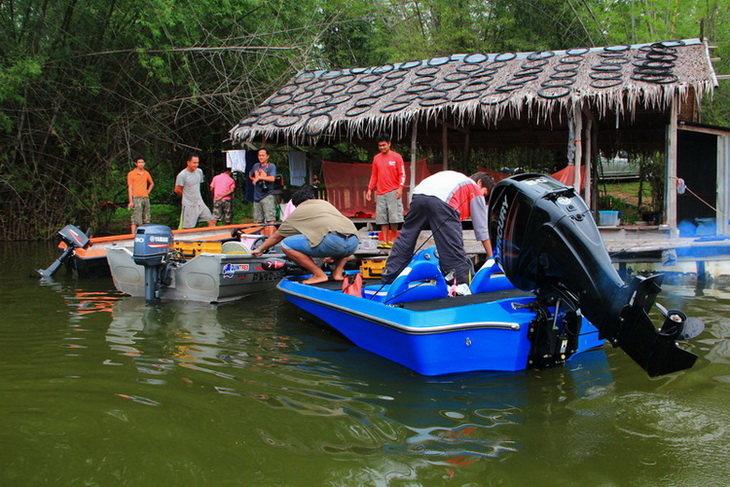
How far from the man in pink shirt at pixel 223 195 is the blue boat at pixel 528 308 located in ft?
24.9

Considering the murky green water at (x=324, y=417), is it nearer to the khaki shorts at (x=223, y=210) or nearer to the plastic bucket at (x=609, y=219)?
the plastic bucket at (x=609, y=219)

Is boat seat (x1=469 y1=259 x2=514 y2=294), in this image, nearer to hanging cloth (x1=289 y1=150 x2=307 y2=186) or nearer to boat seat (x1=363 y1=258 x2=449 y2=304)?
boat seat (x1=363 y1=258 x2=449 y2=304)

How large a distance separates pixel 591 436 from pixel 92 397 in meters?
3.40

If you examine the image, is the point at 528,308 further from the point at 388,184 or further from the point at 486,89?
the point at 486,89

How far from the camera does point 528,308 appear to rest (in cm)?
496

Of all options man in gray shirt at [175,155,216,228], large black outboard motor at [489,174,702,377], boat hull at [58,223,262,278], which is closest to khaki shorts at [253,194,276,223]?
boat hull at [58,223,262,278]

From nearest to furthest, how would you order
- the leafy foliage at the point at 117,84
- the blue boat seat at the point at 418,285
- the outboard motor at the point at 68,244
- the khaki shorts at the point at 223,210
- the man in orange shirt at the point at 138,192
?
the blue boat seat at the point at 418,285, the outboard motor at the point at 68,244, the man in orange shirt at the point at 138,192, the khaki shorts at the point at 223,210, the leafy foliage at the point at 117,84

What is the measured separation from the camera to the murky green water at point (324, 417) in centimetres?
353

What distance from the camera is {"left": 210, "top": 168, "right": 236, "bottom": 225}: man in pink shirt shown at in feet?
42.7

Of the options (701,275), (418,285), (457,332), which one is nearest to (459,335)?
(457,332)

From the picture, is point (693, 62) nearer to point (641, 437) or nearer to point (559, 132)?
point (559, 132)

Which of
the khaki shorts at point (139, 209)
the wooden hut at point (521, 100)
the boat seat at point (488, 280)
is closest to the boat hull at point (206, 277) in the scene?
the boat seat at point (488, 280)

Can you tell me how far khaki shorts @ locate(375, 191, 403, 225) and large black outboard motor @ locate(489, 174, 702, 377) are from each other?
5551 mm

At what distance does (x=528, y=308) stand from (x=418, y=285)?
3.72 ft
